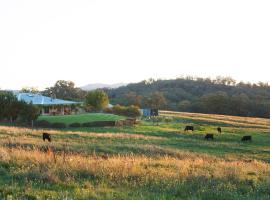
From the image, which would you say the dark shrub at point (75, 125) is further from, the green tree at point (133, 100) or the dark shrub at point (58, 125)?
the green tree at point (133, 100)

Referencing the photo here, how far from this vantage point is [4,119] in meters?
67.9

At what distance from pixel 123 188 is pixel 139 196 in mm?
925

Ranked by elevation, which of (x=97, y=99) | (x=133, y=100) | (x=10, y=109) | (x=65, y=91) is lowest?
(x=10, y=109)

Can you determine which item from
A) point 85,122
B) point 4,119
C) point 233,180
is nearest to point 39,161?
point 233,180

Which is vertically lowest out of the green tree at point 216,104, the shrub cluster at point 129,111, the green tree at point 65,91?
the shrub cluster at point 129,111

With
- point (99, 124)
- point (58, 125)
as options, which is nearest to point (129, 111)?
point (99, 124)

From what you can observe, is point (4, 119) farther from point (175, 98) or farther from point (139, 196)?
point (175, 98)

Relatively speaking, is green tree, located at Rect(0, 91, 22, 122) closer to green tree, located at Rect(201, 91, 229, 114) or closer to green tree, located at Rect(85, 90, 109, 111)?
green tree, located at Rect(85, 90, 109, 111)

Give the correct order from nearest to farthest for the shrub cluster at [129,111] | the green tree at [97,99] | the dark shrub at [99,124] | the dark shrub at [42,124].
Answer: the dark shrub at [42,124] < the dark shrub at [99,124] < the shrub cluster at [129,111] < the green tree at [97,99]

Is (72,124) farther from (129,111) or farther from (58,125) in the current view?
(129,111)

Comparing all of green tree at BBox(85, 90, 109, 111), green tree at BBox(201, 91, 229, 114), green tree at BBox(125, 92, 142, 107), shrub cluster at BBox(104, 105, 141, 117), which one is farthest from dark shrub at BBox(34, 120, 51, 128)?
green tree at BBox(201, 91, 229, 114)

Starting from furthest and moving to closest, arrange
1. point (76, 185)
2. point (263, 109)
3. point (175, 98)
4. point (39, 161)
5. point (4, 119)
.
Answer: point (175, 98), point (263, 109), point (4, 119), point (39, 161), point (76, 185)

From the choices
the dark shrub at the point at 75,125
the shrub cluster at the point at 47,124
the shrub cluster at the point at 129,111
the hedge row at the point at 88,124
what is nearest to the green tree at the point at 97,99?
the shrub cluster at the point at 129,111

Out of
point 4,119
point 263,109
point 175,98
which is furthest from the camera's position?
point 175,98
